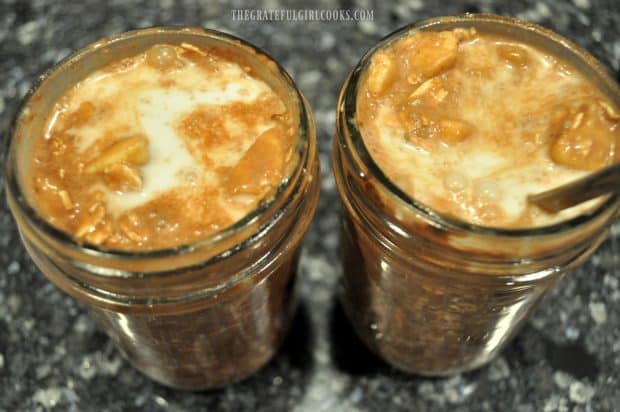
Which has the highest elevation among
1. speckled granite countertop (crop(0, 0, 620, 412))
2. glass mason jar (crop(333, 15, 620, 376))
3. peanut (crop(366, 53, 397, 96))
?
peanut (crop(366, 53, 397, 96))

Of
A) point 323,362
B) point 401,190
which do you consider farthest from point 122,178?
point 323,362

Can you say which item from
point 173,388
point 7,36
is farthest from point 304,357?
point 7,36

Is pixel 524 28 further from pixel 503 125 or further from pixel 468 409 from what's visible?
pixel 468 409

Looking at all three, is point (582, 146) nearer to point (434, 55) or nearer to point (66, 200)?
point (434, 55)

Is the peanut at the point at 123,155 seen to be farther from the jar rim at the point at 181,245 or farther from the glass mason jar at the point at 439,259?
the glass mason jar at the point at 439,259

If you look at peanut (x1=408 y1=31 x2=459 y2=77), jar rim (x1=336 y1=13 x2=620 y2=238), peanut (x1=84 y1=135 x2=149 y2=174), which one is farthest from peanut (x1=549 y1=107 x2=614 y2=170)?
peanut (x1=84 y1=135 x2=149 y2=174)

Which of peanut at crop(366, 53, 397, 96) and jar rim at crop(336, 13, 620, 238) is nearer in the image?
jar rim at crop(336, 13, 620, 238)

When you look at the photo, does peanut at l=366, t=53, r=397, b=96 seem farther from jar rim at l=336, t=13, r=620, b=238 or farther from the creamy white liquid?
the creamy white liquid

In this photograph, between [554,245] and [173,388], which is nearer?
[554,245]
